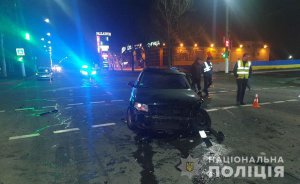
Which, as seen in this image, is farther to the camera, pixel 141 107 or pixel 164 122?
pixel 141 107

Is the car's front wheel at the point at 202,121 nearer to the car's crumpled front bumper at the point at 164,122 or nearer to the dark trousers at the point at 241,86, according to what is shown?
the car's crumpled front bumper at the point at 164,122

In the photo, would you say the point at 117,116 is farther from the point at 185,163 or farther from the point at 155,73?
the point at 185,163

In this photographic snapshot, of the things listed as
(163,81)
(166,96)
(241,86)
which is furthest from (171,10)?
(166,96)

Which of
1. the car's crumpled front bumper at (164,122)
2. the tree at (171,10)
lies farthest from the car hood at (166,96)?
the tree at (171,10)

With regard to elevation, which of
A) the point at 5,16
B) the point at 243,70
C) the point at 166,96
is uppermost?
the point at 5,16

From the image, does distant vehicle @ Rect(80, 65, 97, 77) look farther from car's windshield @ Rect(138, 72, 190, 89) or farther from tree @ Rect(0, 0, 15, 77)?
car's windshield @ Rect(138, 72, 190, 89)

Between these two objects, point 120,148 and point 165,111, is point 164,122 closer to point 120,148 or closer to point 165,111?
point 165,111

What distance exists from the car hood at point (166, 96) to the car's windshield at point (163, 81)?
481 mm

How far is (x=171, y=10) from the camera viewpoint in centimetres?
3944

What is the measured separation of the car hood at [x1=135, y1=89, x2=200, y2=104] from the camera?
22.3ft

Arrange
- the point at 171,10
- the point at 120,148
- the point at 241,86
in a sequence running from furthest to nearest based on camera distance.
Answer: the point at 171,10, the point at 241,86, the point at 120,148

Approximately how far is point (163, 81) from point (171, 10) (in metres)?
33.2

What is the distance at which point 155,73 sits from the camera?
8.66 metres

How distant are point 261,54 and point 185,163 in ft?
183
